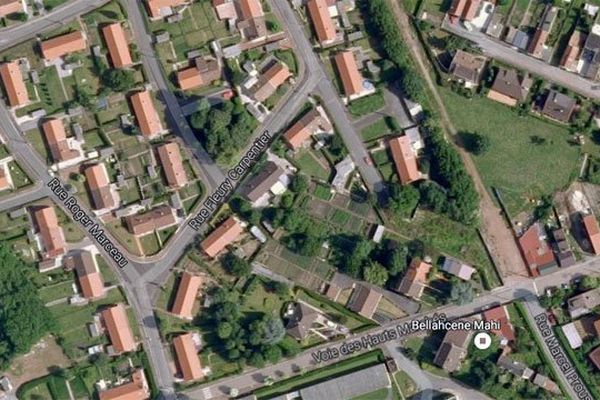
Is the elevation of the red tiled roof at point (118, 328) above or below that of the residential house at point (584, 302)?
above

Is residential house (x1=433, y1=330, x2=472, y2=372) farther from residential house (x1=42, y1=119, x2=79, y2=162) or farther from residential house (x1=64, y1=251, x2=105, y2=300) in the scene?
residential house (x1=42, y1=119, x2=79, y2=162)

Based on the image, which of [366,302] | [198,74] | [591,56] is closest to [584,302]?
[366,302]

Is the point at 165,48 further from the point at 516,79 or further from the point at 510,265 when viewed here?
the point at 510,265

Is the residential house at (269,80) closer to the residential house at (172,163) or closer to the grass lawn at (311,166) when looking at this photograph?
the grass lawn at (311,166)

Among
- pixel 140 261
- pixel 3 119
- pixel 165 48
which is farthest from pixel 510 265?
pixel 3 119

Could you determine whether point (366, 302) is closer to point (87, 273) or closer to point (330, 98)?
point (330, 98)

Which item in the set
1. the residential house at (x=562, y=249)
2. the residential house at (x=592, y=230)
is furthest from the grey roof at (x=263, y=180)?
the residential house at (x=592, y=230)
